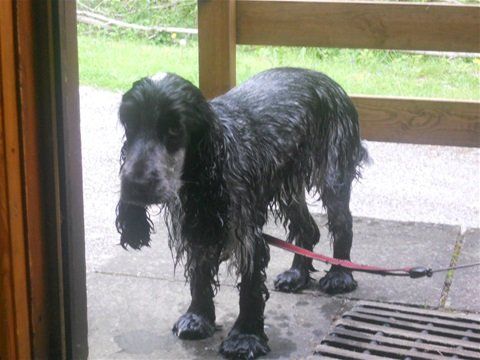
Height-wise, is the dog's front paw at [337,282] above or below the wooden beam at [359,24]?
below

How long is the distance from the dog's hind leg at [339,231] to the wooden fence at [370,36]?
1.56 m

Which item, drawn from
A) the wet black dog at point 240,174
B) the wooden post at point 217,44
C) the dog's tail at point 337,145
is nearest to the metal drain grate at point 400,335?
the wet black dog at point 240,174

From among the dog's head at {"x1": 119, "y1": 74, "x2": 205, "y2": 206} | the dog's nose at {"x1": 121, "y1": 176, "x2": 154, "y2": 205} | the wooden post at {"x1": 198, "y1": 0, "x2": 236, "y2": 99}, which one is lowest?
the dog's nose at {"x1": 121, "y1": 176, "x2": 154, "y2": 205}

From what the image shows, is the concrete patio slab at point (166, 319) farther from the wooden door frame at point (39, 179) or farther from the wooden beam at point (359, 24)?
the wooden beam at point (359, 24)

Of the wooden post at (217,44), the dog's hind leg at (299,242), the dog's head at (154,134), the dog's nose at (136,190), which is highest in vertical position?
the wooden post at (217,44)

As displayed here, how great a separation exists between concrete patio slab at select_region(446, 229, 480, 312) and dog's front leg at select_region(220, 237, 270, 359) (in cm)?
120

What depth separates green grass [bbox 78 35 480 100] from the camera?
31.8ft

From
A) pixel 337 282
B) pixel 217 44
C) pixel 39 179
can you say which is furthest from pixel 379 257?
pixel 39 179

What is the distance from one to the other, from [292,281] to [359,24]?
2141mm

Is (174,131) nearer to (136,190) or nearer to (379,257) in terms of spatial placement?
(136,190)

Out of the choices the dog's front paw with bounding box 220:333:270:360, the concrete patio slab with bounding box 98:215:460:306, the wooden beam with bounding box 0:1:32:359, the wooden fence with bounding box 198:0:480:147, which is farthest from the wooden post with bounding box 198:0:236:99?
the wooden beam with bounding box 0:1:32:359

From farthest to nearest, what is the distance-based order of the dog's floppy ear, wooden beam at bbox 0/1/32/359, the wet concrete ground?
1. the wet concrete ground
2. the dog's floppy ear
3. wooden beam at bbox 0/1/32/359

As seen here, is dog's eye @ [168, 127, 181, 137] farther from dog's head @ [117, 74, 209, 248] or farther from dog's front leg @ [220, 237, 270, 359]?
dog's front leg @ [220, 237, 270, 359]

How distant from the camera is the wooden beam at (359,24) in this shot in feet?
19.8
